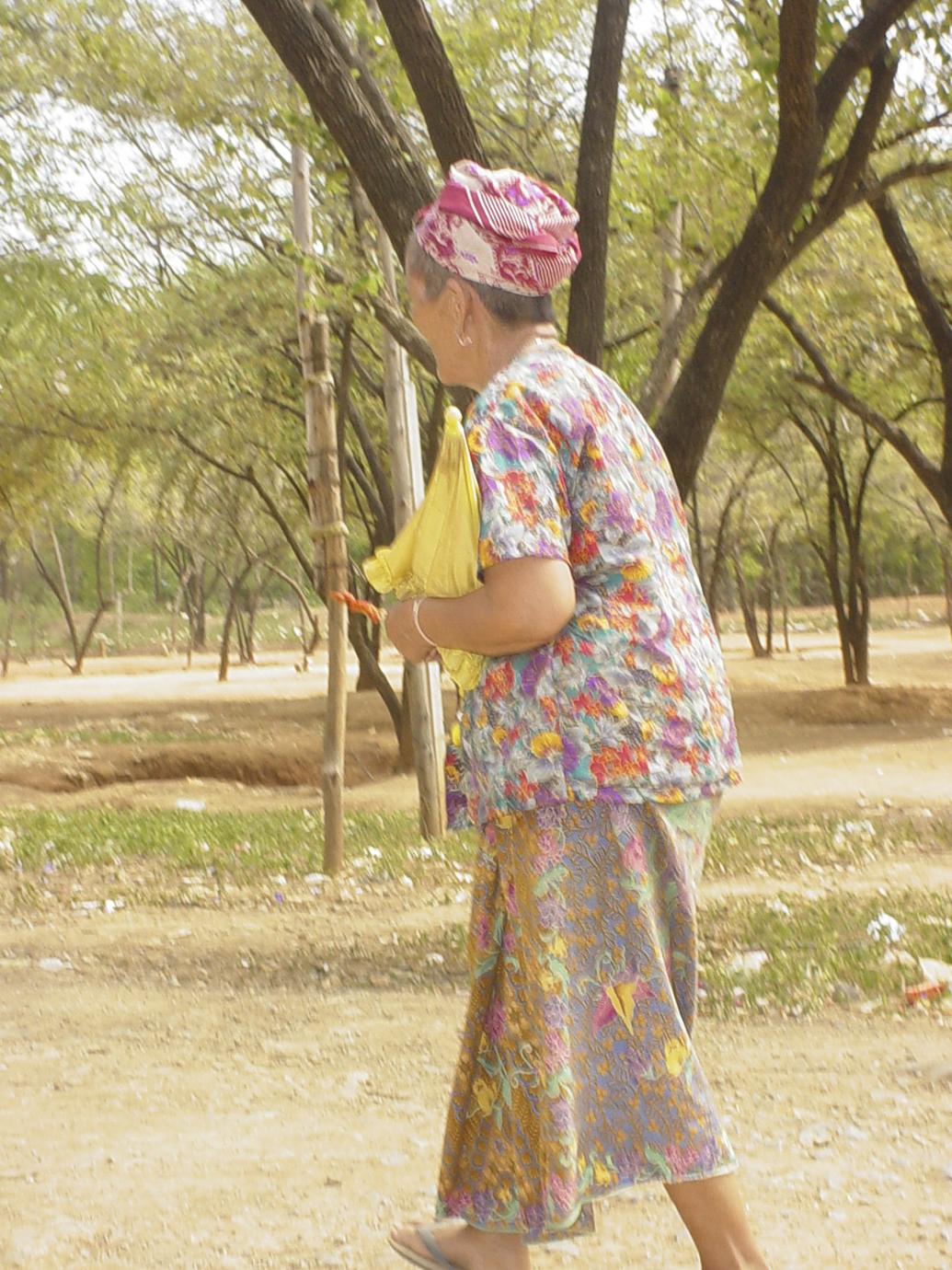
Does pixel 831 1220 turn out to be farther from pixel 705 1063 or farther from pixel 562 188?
pixel 562 188

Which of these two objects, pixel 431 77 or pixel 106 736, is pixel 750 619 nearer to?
pixel 106 736

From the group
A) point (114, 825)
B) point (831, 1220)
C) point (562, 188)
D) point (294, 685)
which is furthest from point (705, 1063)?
point (294, 685)

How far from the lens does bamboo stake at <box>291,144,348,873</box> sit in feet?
26.3

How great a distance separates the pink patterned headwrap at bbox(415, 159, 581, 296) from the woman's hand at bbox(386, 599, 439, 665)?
610mm

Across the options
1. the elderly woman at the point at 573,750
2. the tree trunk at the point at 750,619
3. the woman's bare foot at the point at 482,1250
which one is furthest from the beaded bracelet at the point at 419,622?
the tree trunk at the point at 750,619

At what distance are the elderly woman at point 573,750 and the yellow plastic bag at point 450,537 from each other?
26 millimetres

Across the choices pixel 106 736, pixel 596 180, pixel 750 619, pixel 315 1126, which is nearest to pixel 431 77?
pixel 596 180

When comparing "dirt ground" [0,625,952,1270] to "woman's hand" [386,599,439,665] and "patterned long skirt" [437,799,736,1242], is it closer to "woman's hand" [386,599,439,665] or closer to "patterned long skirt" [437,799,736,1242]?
"patterned long skirt" [437,799,736,1242]

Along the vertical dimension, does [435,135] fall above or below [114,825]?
above

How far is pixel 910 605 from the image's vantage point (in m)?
58.0

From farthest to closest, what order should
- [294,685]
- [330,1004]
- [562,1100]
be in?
[294,685]
[330,1004]
[562,1100]

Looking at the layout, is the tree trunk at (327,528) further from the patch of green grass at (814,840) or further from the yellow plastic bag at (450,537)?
the yellow plastic bag at (450,537)

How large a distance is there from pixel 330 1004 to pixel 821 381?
36.1 feet

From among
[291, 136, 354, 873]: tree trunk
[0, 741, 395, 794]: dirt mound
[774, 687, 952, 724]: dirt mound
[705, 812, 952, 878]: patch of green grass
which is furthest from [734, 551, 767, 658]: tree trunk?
[291, 136, 354, 873]: tree trunk
